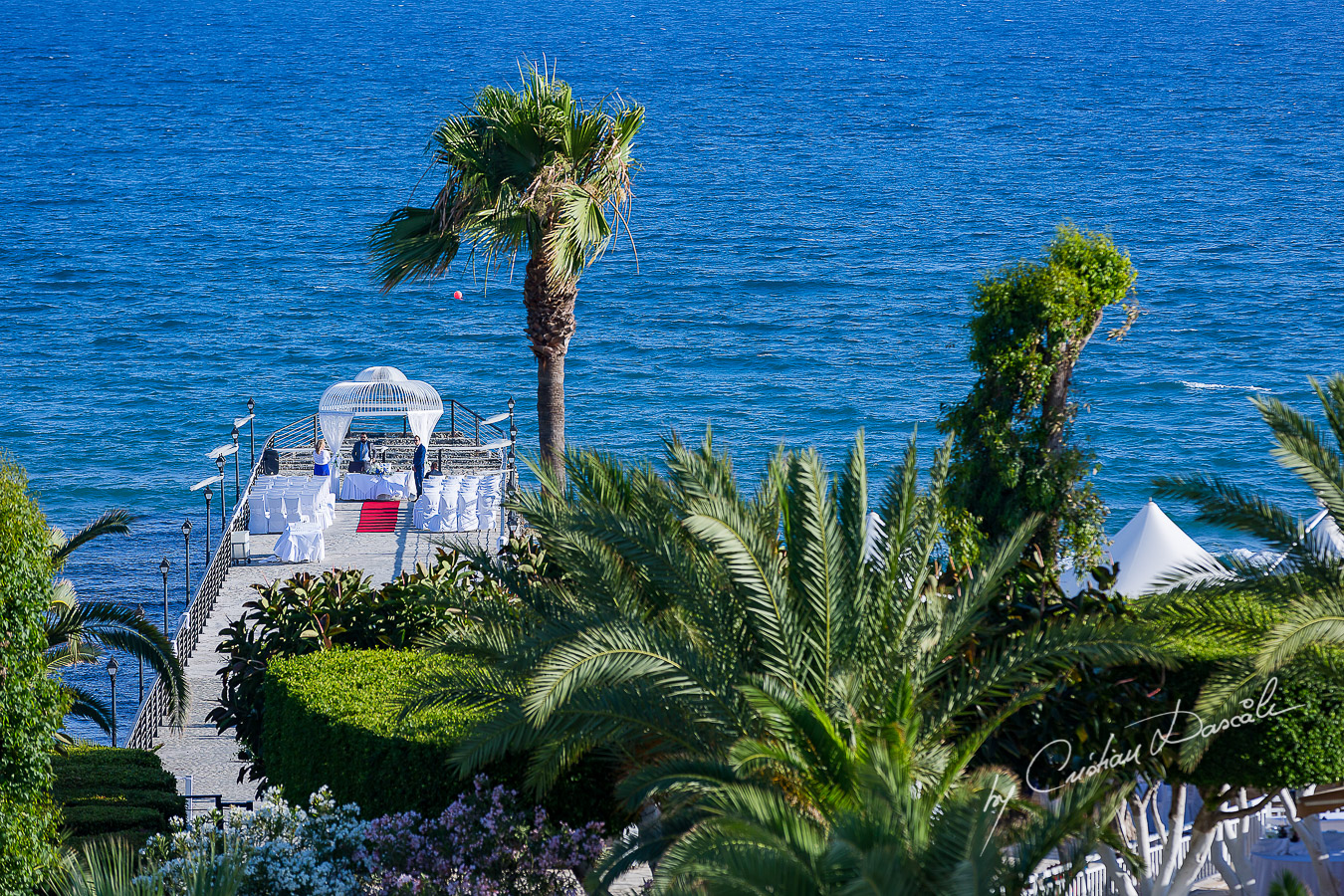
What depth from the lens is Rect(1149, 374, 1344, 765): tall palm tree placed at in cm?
878

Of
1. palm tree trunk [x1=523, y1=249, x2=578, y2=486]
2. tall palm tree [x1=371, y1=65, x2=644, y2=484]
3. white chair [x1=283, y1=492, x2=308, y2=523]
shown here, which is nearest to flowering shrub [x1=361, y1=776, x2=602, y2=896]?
tall palm tree [x1=371, y1=65, x2=644, y2=484]

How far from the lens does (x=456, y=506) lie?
84.0 ft

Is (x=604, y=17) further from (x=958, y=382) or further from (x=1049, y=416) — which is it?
(x=1049, y=416)

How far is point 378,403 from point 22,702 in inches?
785

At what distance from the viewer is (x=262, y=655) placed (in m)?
13.8

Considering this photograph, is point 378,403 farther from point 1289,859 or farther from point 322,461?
point 1289,859

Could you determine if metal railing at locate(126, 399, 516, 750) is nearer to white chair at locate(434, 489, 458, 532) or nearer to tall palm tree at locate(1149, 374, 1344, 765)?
white chair at locate(434, 489, 458, 532)

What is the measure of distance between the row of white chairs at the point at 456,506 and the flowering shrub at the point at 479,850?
15776 millimetres

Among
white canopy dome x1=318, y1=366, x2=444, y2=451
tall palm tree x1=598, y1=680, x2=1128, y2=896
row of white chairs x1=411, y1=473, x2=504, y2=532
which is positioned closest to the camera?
tall palm tree x1=598, y1=680, x2=1128, y2=896

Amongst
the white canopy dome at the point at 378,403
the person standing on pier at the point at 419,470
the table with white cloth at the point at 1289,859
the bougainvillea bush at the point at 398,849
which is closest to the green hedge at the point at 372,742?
the bougainvillea bush at the point at 398,849

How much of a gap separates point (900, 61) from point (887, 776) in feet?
454

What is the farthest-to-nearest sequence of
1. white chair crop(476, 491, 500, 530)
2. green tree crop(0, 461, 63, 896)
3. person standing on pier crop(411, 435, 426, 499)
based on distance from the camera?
person standing on pier crop(411, 435, 426, 499) < white chair crop(476, 491, 500, 530) < green tree crop(0, 461, 63, 896)

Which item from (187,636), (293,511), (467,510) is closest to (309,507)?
(293,511)

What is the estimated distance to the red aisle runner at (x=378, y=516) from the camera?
2656 centimetres
